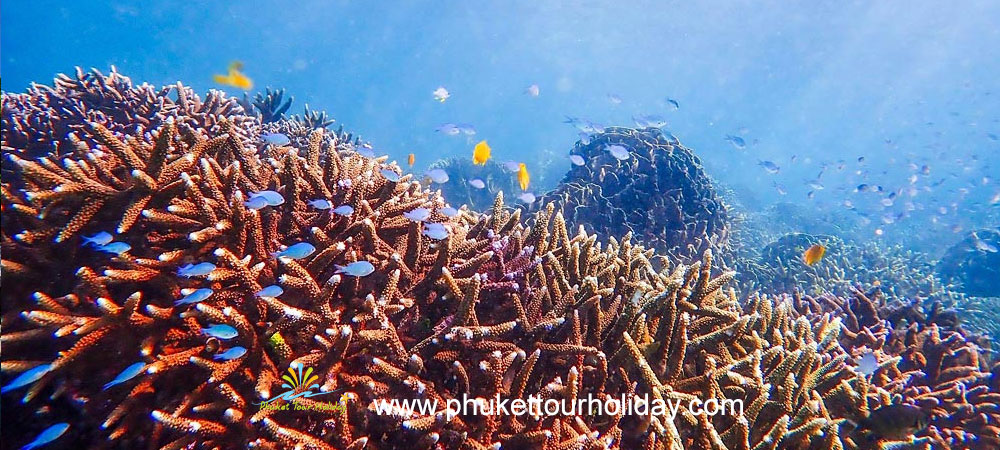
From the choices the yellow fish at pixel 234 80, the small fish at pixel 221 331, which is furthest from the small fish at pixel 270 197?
the yellow fish at pixel 234 80

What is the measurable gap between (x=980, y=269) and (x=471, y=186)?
16.1m

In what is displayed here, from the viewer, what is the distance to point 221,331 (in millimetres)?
2160

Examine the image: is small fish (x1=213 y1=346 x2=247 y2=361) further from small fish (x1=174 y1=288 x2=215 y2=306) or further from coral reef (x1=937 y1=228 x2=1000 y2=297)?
coral reef (x1=937 y1=228 x2=1000 y2=297)

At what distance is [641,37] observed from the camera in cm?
6694

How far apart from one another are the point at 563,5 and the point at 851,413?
57.9m

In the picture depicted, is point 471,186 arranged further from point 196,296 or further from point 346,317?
point 196,296

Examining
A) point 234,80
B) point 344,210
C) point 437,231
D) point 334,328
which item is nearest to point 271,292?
point 334,328

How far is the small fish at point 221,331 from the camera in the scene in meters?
2.13

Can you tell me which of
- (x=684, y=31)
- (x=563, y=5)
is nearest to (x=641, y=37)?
(x=684, y=31)

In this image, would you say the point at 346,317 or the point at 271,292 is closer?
the point at 271,292

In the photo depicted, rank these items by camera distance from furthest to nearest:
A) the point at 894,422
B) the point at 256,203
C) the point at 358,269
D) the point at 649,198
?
1. the point at 649,198
2. the point at 894,422
3. the point at 256,203
4. the point at 358,269

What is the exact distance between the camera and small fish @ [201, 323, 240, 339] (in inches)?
84.0

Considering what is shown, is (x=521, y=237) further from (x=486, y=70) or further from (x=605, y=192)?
(x=486, y=70)

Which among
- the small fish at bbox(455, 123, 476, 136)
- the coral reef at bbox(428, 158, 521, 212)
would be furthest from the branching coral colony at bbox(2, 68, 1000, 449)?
the coral reef at bbox(428, 158, 521, 212)
